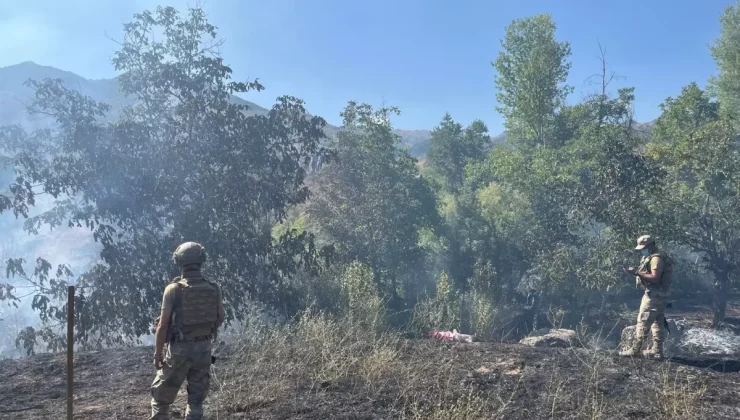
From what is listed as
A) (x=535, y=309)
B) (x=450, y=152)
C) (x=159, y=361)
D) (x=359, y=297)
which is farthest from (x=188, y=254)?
(x=450, y=152)

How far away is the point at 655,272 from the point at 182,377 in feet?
20.1

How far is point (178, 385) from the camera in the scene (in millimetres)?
4371

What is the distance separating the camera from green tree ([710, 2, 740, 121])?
28.2 meters

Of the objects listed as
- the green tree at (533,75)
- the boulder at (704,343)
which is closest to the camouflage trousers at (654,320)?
the boulder at (704,343)

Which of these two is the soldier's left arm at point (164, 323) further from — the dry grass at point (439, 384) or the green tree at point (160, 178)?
the green tree at point (160, 178)

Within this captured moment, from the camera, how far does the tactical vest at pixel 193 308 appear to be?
4316 mm

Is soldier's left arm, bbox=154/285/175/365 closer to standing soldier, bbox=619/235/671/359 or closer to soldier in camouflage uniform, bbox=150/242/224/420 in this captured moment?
soldier in camouflage uniform, bbox=150/242/224/420

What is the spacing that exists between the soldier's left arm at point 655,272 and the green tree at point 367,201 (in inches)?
496

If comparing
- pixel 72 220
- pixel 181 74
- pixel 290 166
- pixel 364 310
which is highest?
pixel 181 74

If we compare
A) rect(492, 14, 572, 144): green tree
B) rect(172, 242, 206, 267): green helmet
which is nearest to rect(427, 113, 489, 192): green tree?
rect(492, 14, 572, 144): green tree

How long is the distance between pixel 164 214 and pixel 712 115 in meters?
20.8

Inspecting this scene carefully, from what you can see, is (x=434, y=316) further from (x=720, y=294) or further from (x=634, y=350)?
(x=720, y=294)

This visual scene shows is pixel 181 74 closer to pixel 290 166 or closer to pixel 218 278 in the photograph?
pixel 290 166

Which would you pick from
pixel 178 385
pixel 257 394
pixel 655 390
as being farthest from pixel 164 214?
pixel 655 390
